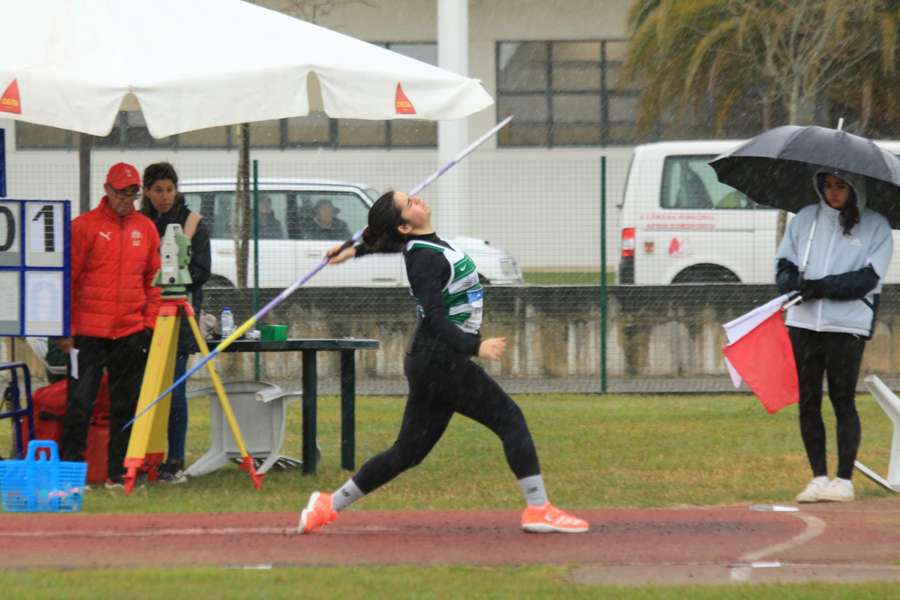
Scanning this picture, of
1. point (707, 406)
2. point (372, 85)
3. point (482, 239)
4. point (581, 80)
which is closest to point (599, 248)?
point (482, 239)

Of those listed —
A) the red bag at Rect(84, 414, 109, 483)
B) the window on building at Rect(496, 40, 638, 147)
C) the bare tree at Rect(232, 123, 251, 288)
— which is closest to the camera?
the red bag at Rect(84, 414, 109, 483)

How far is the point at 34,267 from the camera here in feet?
29.7

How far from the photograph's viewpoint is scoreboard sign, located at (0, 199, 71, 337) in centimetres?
895

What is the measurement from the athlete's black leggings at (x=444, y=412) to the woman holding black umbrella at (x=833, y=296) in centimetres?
200

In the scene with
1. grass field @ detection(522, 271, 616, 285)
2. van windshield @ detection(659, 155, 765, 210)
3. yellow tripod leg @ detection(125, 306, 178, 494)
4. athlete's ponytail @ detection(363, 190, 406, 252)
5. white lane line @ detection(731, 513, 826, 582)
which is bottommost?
white lane line @ detection(731, 513, 826, 582)

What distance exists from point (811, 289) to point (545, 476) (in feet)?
7.35

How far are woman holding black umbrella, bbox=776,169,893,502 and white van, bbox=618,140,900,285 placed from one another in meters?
8.07

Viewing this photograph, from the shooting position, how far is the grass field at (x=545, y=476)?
6320 millimetres

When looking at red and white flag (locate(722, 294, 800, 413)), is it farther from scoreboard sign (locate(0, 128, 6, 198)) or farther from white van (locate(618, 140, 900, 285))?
white van (locate(618, 140, 900, 285))

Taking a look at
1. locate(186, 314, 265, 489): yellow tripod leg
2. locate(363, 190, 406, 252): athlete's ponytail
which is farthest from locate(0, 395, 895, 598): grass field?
locate(363, 190, 406, 252): athlete's ponytail

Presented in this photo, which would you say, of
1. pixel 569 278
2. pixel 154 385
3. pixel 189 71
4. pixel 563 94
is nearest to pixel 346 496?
→ pixel 154 385

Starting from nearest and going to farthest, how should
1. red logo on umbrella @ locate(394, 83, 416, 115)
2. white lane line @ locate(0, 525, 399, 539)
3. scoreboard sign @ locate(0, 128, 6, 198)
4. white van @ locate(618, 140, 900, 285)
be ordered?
white lane line @ locate(0, 525, 399, 539), red logo on umbrella @ locate(394, 83, 416, 115), scoreboard sign @ locate(0, 128, 6, 198), white van @ locate(618, 140, 900, 285)

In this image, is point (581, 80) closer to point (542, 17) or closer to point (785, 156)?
point (542, 17)

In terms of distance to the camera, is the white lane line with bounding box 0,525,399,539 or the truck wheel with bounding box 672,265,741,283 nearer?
the white lane line with bounding box 0,525,399,539
